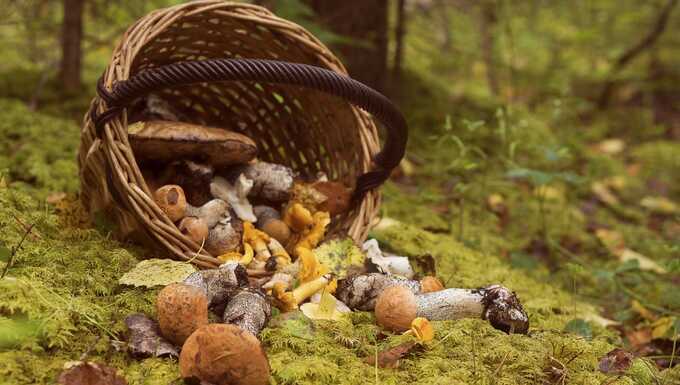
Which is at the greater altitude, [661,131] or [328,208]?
[328,208]

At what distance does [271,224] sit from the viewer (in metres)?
2.14

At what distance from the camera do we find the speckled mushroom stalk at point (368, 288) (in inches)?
71.7

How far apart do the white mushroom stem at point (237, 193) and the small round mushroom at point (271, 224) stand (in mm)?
45

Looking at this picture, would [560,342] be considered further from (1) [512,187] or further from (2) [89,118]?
(1) [512,187]

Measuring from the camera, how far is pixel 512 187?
165 inches

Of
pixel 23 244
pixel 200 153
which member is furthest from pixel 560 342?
pixel 23 244

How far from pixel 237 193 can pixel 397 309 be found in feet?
2.44

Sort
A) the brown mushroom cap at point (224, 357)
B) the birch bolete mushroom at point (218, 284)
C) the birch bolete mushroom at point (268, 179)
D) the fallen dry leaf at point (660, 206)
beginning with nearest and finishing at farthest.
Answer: the brown mushroom cap at point (224, 357) → the birch bolete mushroom at point (218, 284) → the birch bolete mushroom at point (268, 179) → the fallen dry leaf at point (660, 206)

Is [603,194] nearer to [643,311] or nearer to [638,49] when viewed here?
[638,49]

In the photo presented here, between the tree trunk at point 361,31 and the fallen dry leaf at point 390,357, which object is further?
the tree trunk at point 361,31

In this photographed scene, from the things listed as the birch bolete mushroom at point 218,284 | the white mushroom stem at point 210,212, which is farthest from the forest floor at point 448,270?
the white mushroom stem at point 210,212

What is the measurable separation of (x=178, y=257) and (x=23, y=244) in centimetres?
40

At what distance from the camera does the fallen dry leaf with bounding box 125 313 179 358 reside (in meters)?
1.39

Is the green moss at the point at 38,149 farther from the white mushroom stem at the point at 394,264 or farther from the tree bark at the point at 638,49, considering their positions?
the tree bark at the point at 638,49
